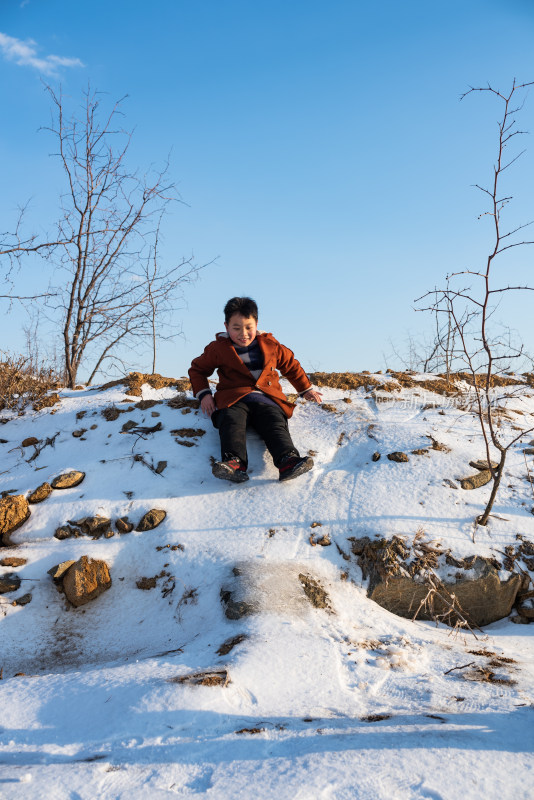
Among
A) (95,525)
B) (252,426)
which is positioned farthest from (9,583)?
(252,426)

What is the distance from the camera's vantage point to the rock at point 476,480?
3.27 metres

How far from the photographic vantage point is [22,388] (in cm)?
473

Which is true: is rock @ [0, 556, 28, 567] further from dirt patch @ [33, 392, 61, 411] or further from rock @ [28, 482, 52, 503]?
dirt patch @ [33, 392, 61, 411]

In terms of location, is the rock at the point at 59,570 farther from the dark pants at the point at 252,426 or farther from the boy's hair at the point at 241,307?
the boy's hair at the point at 241,307

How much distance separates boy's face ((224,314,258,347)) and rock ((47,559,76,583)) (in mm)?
1954

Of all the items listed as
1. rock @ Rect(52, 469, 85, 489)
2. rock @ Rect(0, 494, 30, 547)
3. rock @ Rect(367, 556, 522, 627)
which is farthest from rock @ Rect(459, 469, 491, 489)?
rock @ Rect(0, 494, 30, 547)

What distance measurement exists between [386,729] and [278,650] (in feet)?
1.93

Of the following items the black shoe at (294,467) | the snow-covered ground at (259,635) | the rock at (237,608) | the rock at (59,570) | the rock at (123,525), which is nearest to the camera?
the snow-covered ground at (259,635)

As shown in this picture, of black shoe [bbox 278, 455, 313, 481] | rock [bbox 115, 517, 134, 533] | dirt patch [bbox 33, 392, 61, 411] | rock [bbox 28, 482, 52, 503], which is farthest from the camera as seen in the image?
dirt patch [bbox 33, 392, 61, 411]

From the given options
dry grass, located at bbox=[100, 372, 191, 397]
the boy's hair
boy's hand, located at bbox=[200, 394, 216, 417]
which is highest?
the boy's hair

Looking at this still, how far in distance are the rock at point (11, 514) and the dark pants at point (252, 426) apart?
1.35m

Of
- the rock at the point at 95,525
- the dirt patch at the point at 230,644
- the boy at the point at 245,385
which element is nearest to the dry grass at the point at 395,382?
the boy at the point at 245,385

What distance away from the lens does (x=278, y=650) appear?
2.06 m

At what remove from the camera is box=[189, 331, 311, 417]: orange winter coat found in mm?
3848
